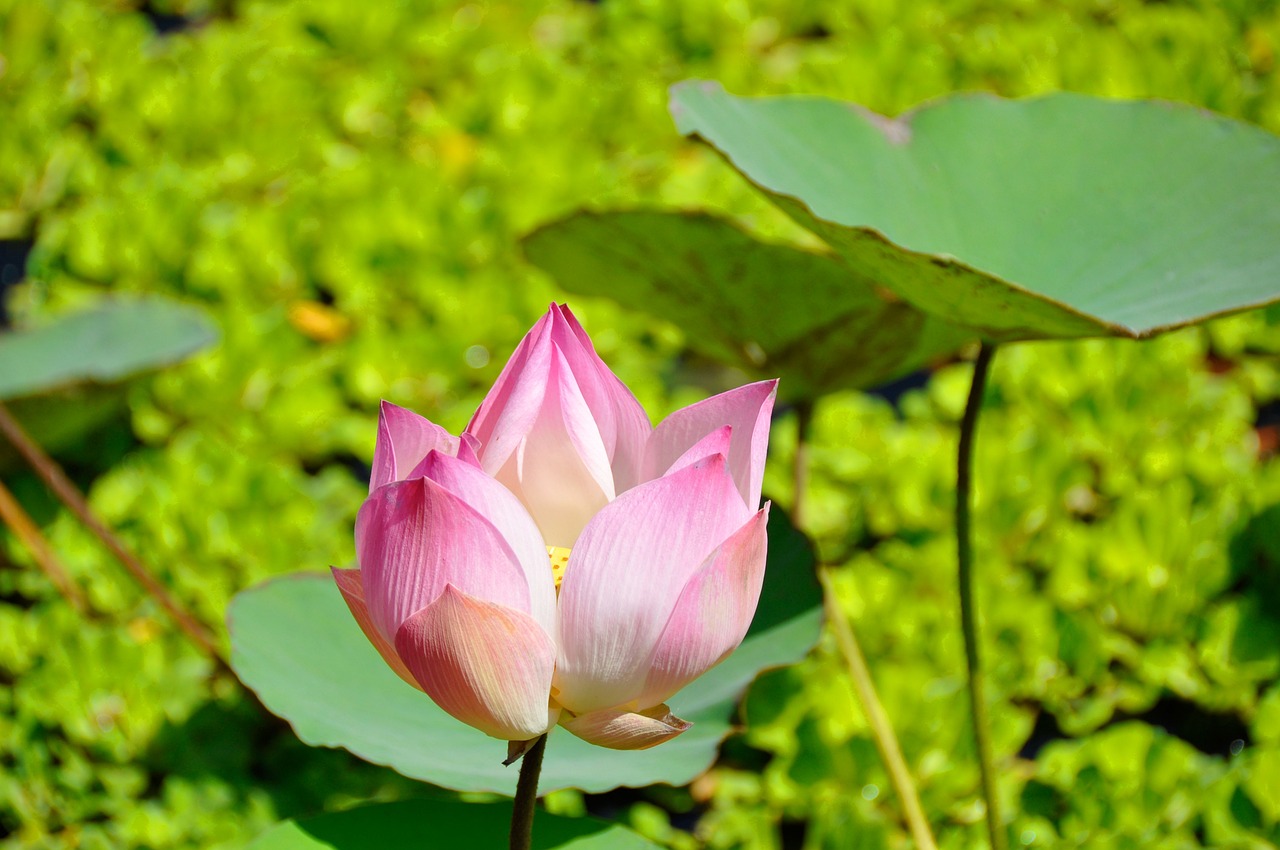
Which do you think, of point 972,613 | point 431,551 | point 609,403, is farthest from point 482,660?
point 972,613

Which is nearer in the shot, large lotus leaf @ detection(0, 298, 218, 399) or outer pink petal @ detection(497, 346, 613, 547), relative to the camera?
outer pink petal @ detection(497, 346, 613, 547)

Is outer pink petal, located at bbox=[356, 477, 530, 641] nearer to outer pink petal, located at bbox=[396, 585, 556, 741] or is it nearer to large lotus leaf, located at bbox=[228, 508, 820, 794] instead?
outer pink petal, located at bbox=[396, 585, 556, 741]

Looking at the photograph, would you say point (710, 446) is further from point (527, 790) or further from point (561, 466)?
point (527, 790)

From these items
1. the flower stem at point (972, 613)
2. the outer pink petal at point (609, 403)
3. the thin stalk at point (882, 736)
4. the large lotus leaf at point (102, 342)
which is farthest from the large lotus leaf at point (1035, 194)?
the large lotus leaf at point (102, 342)

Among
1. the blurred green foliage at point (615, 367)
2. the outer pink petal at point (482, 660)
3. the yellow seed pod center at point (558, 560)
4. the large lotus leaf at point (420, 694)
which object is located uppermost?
the outer pink petal at point (482, 660)

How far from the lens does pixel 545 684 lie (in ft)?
1.68

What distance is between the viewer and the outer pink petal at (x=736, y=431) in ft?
1.82

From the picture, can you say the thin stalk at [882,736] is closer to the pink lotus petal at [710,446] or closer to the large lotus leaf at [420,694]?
the large lotus leaf at [420,694]

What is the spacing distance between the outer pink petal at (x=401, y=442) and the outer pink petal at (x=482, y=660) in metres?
0.09

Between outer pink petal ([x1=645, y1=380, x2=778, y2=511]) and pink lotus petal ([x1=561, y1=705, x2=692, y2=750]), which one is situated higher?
outer pink petal ([x1=645, y1=380, x2=778, y2=511])

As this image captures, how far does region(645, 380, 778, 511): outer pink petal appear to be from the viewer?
0.55m

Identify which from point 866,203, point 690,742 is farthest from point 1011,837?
point 866,203

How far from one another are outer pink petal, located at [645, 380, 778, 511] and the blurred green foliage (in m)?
0.61

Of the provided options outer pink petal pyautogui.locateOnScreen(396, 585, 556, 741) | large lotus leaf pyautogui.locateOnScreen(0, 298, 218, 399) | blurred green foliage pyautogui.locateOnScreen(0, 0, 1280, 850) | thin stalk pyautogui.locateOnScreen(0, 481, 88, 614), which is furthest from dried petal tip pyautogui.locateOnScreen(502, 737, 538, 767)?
large lotus leaf pyautogui.locateOnScreen(0, 298, 218, 399)
